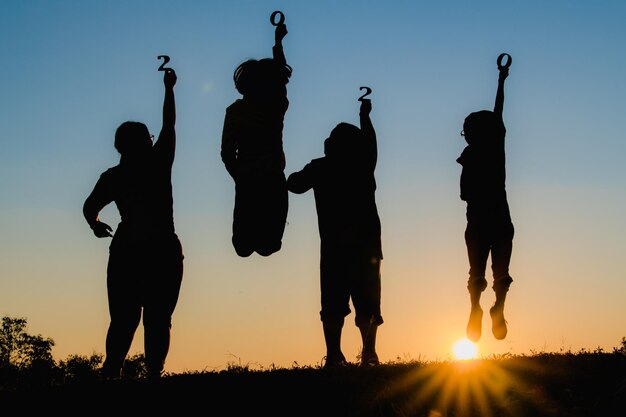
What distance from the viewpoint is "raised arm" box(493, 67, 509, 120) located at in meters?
10.7

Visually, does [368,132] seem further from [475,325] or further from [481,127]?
[475,325]

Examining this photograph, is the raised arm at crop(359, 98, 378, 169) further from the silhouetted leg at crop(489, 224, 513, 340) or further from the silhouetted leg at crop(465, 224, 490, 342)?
the silhouetted leg at crop(489, 224, 513, 340)

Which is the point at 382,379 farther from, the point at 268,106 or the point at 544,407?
the point at 268,106

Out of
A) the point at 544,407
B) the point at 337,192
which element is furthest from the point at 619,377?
the point at 337,192

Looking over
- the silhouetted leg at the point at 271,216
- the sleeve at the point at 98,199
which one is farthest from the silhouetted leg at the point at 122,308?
the silhouetted leg at the point at 271,216

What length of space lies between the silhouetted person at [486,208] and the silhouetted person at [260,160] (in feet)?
8.20

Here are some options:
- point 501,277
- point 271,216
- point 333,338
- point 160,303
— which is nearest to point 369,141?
point 271,216

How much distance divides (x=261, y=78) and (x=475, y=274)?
366cm

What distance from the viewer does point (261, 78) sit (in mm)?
9789

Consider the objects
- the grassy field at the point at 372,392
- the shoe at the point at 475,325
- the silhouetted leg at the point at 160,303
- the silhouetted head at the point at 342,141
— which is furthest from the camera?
the shoe at the point at 475,325

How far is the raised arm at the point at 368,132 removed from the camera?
33.2ft

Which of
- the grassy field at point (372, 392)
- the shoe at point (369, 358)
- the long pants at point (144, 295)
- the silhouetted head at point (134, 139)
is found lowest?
the grassy field at point (372, 392)

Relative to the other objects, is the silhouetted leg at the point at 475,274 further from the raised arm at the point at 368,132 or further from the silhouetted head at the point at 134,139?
the silhouetted head at the point at 134,139

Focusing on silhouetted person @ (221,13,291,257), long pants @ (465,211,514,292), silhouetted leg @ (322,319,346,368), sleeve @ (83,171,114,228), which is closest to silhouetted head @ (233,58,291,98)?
silhouetted person @ (221,13,291,257)
